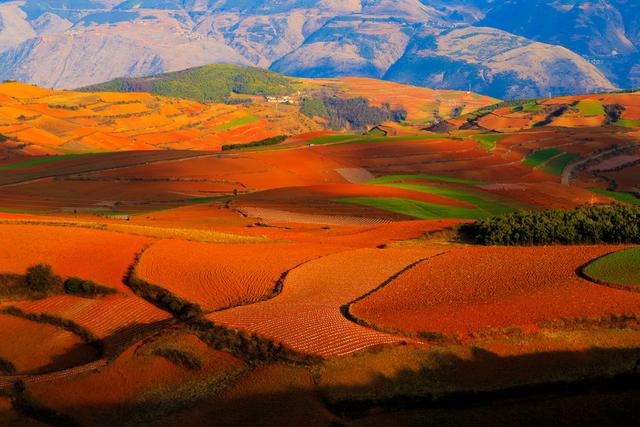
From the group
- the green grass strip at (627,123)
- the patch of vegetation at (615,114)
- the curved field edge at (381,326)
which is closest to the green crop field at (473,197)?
the curved field edge at (381,326)

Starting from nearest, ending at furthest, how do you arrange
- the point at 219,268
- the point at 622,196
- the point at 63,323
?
the point at 63,323 → the point at 219,268 → the point at 622,196

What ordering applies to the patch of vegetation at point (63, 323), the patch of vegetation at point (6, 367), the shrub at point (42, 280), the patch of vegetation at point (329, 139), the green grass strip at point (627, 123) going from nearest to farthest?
the patch of vegetation at point (6, 367) < the patch of vegetation at point (63, 323) < the shrub at point (42, 280) < the patch of vegetation at point (329, 139) < the green grass strip at point (627, 123)

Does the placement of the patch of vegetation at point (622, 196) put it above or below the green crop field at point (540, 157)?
below

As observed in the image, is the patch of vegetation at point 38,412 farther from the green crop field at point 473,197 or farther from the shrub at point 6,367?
the green crop field at point 473,197

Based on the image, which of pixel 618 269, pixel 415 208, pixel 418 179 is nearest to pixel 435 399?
pixel 618 269

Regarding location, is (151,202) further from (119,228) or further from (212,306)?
(212,306)

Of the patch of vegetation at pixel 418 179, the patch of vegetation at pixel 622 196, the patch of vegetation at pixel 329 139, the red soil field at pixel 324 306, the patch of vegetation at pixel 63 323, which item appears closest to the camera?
the red soil field at pixel 324 306

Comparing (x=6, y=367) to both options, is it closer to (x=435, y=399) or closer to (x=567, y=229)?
(x=435, y=399)

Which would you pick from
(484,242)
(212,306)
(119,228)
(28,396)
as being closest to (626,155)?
(484,242)
